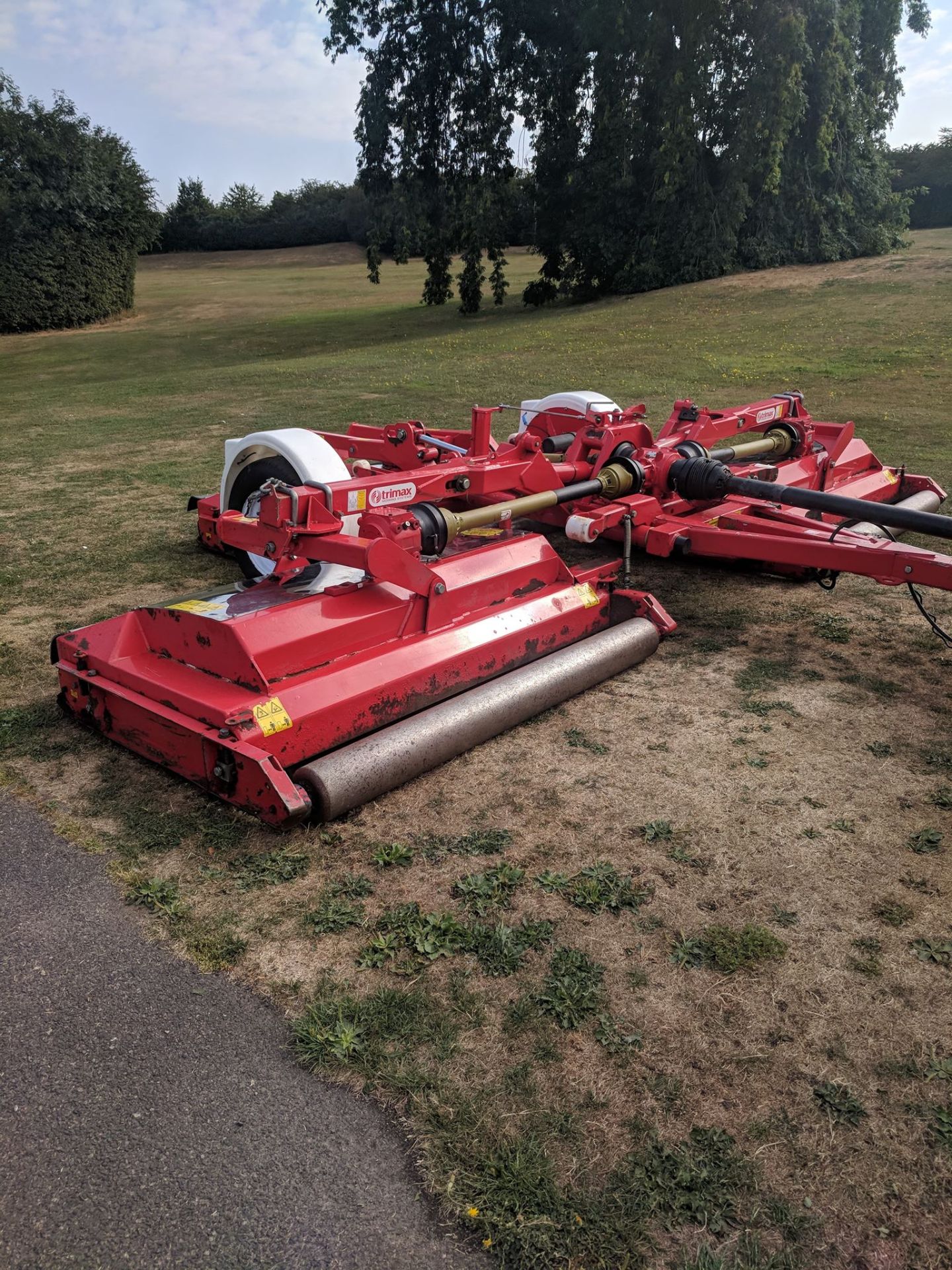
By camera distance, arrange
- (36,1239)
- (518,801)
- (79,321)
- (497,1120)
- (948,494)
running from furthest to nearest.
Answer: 1. (79,321)
2. (948,494)
3. (518,801)
4. (497,1120)
5. (36,1239)

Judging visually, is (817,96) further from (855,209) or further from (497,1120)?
(497,1120)

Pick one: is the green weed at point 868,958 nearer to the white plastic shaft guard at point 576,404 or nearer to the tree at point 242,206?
the white plastic shaft guard at point 576,404

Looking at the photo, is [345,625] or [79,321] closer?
[345,625]

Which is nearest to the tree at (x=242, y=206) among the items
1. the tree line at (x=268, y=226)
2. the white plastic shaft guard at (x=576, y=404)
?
the tree line at (x=268, y=226)

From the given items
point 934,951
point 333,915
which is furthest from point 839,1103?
point 333,915

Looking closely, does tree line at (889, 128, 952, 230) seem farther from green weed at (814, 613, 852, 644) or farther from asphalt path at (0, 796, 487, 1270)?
asphalt path at (0, 796, 487, 1270)

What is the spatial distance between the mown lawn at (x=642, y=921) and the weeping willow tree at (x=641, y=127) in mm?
Result: 21111

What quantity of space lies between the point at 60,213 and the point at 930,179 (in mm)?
33796

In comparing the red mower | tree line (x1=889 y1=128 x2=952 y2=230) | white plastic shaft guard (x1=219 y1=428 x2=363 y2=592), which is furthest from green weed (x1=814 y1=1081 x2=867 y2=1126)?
tree line (x1=889 y1=128 x2=952 y2=230)

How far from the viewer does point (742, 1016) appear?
280cm

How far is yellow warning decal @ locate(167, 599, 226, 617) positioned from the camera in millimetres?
4281

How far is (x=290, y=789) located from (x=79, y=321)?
3113 centimetres

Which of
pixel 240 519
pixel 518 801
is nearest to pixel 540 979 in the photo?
pixel 518 801

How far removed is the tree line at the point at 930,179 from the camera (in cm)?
3925
